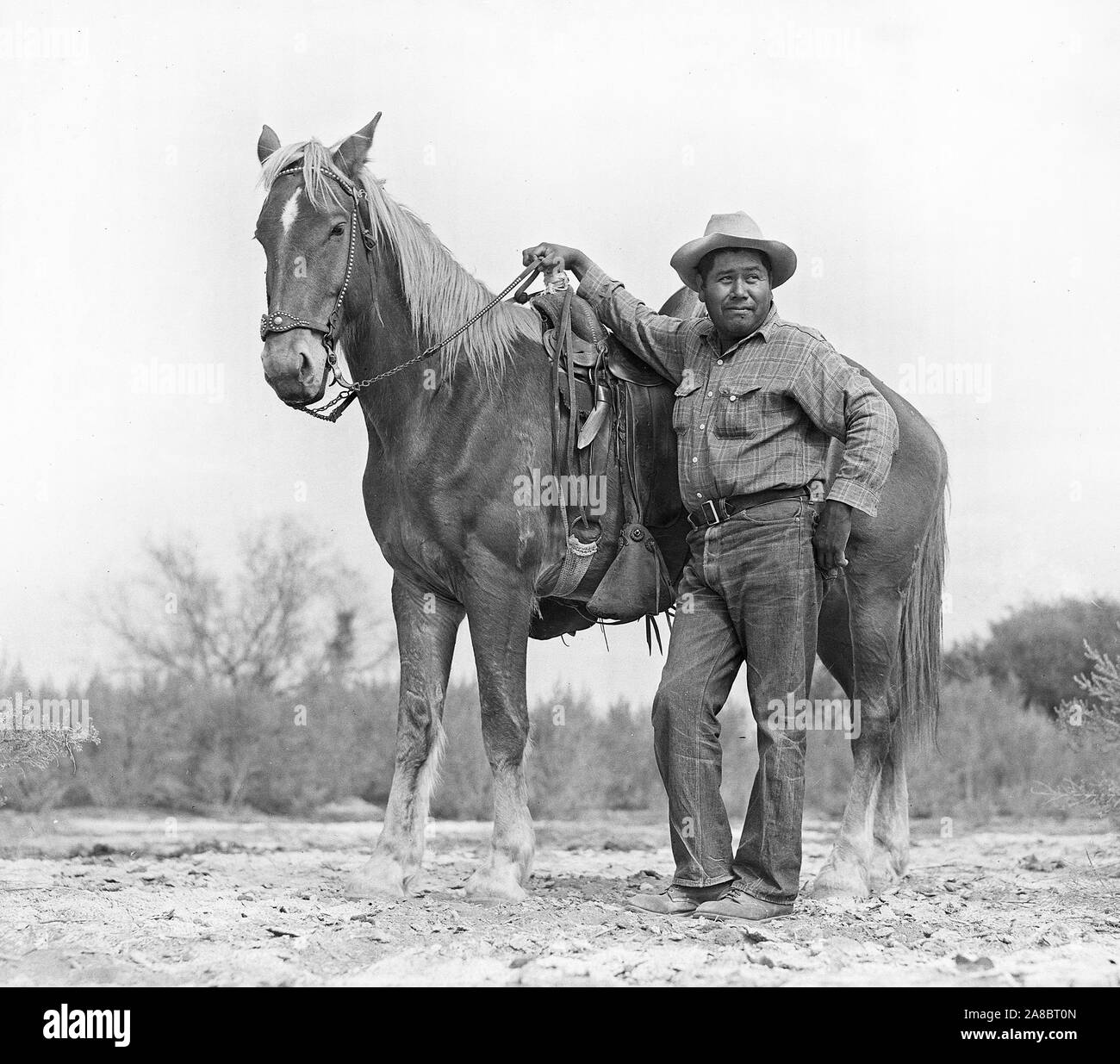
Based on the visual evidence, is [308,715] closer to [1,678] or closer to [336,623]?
[336,623]

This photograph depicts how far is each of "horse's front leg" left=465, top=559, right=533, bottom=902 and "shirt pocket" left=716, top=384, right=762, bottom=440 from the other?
102 cm

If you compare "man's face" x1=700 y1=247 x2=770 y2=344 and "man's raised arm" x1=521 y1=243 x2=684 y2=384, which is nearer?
"man's face" x1=700 y1=247 x2=770 y2=344

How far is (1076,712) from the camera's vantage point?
705 cm

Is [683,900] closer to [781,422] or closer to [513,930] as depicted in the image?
[513,930]

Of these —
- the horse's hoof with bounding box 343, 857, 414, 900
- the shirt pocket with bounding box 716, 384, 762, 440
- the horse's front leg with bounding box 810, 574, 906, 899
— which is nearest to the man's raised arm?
the shirt pocket with bounding box 716, 384, 762, 440

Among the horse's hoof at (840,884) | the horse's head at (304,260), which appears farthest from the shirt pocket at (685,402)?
the horse's hoof at (840,884)

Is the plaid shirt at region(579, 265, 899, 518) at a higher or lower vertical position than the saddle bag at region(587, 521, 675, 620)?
higher

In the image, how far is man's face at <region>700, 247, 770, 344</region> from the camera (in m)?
5.21

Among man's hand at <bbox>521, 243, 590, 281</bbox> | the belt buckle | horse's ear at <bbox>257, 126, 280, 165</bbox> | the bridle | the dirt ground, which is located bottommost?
the dirt ground

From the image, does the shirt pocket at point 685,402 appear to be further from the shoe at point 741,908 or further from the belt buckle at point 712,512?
the shoe at point 741,908

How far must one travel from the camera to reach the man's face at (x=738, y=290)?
17.1 ft

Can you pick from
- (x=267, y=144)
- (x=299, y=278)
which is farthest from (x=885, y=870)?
(x=267, y=144)

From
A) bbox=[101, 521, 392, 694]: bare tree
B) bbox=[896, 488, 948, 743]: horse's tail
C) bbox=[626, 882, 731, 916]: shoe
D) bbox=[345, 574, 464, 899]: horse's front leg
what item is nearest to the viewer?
bbox=[626, 882, 731, 916]: shoe

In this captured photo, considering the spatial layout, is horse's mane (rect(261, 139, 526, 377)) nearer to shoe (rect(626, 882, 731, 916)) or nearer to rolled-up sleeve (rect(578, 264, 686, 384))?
rolled-up sleeve (rect(578, 264, 686, 384))
